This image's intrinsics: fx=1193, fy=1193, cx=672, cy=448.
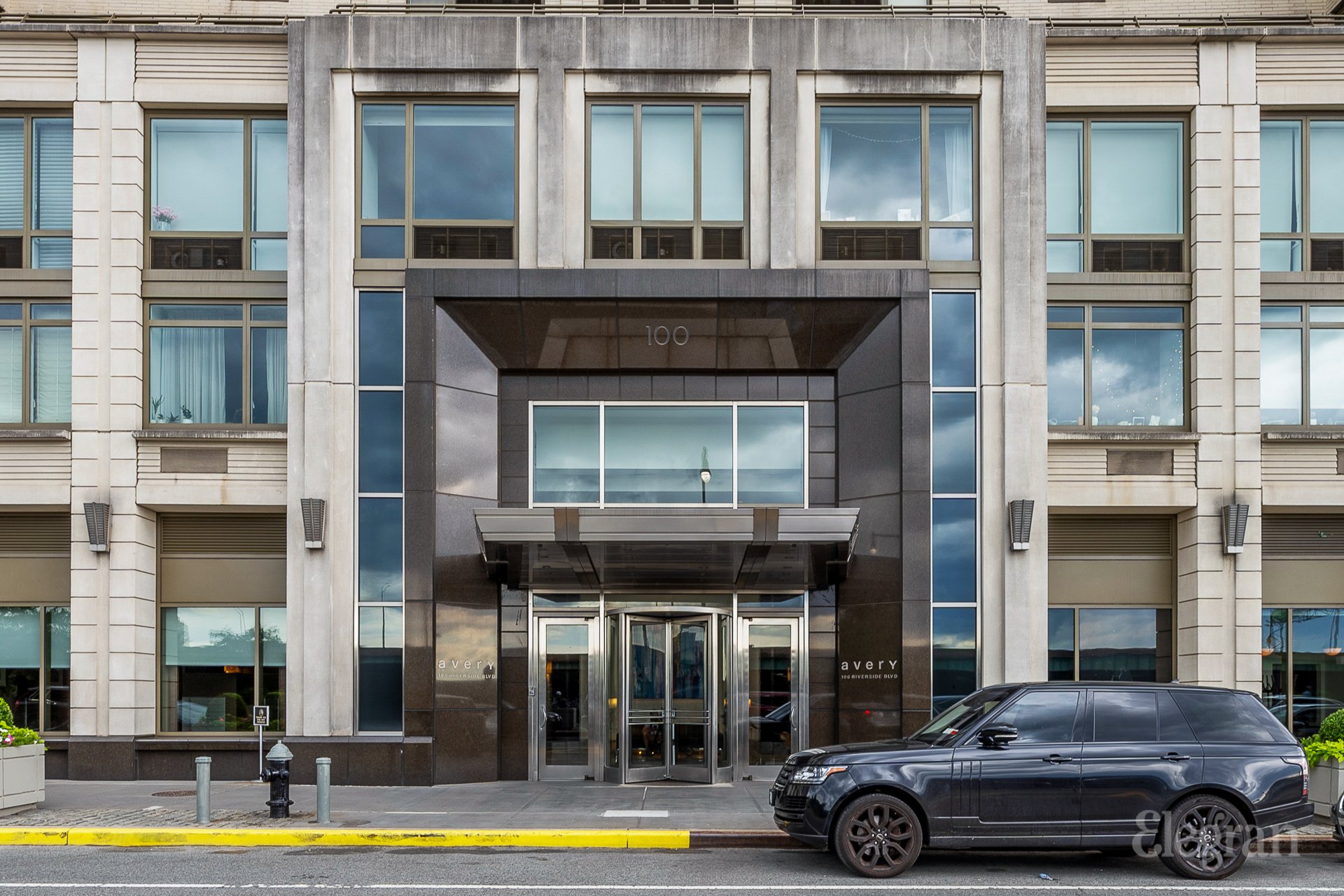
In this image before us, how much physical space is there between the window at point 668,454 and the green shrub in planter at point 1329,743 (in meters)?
7.64

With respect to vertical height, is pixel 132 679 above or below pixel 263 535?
below

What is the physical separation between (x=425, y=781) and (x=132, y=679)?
15.7 feet

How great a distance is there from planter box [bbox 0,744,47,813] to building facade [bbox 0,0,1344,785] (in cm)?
321

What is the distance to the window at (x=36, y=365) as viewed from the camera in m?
18.6

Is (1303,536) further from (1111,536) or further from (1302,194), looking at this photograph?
(1302,194)

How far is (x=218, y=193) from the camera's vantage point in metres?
18.7

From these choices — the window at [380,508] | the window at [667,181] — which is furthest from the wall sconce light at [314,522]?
the window at [667,181]

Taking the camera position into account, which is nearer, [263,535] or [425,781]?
[425,781]

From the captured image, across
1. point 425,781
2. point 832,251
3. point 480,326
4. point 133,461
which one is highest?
point 832,251

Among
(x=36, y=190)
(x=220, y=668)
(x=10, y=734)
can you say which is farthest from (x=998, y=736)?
(x=36, y=190)

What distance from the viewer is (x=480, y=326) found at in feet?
59.5

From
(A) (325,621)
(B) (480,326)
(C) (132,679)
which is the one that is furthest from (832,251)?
(C) (132,679)

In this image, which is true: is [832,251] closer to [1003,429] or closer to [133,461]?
[1003,429]

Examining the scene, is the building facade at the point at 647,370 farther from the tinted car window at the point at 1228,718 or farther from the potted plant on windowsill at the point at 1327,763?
the tinted car window at the point at 1228,718
